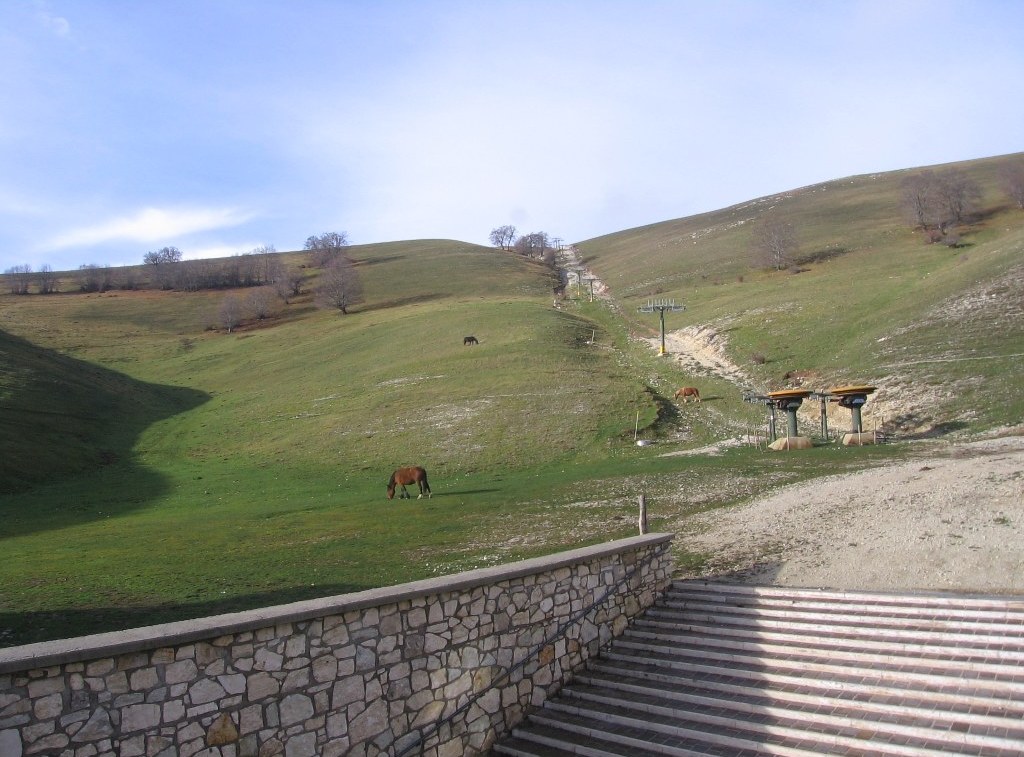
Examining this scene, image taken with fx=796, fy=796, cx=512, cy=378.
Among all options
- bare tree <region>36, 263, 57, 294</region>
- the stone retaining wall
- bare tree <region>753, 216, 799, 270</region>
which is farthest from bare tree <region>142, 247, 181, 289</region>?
the stone retaining wall

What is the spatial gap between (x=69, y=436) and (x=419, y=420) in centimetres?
2016

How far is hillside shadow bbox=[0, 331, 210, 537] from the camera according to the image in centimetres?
3225

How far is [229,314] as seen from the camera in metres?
102

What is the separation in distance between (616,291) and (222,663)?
98807mm

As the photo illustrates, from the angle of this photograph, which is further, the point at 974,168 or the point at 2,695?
the point at 974,168

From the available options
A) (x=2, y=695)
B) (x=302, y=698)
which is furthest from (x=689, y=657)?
(x=2, y=695)

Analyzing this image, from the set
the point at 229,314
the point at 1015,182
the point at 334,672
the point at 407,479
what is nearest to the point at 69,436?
the point at 407,479

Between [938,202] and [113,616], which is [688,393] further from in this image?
[938,202]

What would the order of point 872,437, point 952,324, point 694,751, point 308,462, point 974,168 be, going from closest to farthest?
point 694,751
point 872,437
point 308,462
point 952,324
point 974,168

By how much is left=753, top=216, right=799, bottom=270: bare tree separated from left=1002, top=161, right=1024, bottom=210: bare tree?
2851 centimetres

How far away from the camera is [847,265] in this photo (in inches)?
3342

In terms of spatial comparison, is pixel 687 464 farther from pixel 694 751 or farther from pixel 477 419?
pixel 694 751

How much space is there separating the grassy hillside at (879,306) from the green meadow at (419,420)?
294 mm

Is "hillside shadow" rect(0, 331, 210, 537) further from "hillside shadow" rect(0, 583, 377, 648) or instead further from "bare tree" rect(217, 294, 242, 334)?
"bare tree" rect(217, 294, 242, 334)
